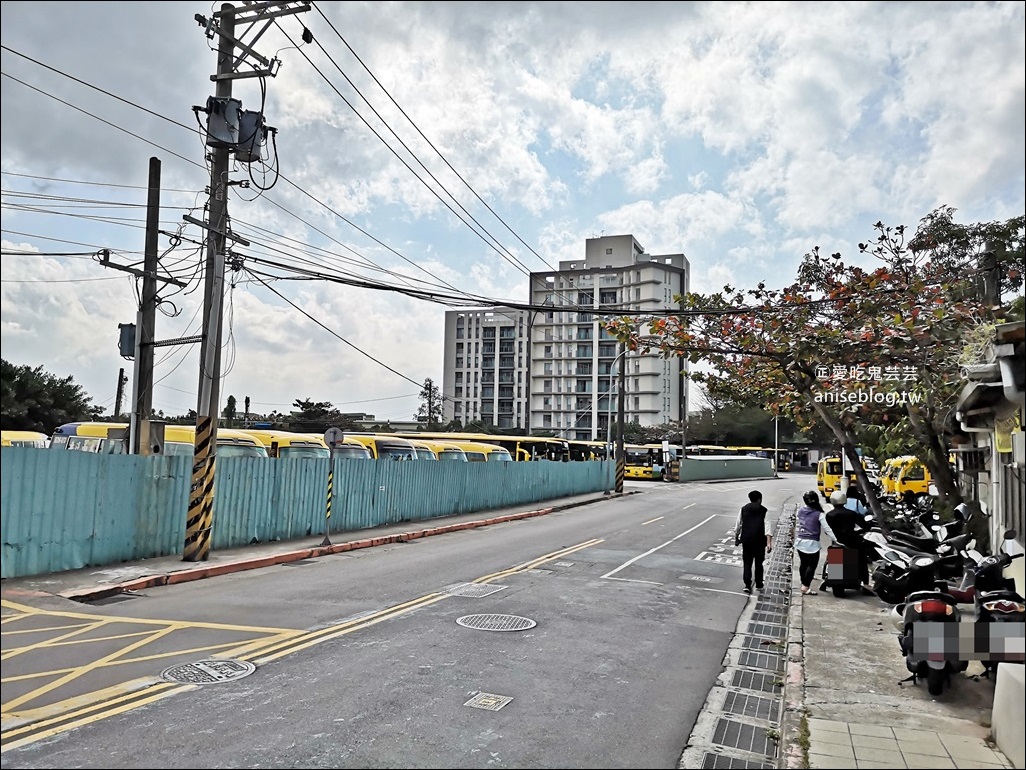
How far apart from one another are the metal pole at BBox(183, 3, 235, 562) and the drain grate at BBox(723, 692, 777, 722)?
9.38 meters

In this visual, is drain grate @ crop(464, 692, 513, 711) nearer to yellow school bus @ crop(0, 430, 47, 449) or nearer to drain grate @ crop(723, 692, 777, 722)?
drain grate @ crop(723, 692, 777, 722)

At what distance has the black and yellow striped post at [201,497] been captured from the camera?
42.3ft

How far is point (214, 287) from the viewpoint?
1357cm

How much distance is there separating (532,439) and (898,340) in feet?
117

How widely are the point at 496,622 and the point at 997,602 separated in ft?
16.9

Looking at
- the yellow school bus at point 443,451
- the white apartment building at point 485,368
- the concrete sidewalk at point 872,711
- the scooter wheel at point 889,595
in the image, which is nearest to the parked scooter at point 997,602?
the concrete sidewalk at point 872,711

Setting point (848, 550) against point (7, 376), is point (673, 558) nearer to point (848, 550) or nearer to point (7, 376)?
point (848, 550)

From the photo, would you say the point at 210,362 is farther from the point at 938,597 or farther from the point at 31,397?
the point at 938,597

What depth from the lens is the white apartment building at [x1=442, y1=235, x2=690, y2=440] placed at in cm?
10150

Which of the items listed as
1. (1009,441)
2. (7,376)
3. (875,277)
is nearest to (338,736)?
(7,376)

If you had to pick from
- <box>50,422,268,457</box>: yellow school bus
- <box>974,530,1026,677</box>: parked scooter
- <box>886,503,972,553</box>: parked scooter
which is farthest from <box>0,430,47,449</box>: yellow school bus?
<box>50,422,268,457</box>: yellow school bus

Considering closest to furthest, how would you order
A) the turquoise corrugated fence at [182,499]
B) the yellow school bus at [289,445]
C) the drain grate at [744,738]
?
the turquoise corrugated fence at [182,499], the drain grate at [744,738], the yellow school bus at [289,445]

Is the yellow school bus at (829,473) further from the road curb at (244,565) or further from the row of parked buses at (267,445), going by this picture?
the road curb at (244,565)

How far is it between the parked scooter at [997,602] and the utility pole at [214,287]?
36.9 feet
